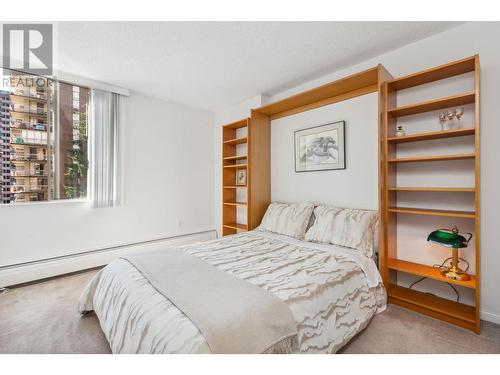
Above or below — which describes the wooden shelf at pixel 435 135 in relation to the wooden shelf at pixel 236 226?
above

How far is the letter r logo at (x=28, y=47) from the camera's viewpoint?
2.04 m

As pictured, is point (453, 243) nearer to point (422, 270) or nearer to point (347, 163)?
point (422, 270)

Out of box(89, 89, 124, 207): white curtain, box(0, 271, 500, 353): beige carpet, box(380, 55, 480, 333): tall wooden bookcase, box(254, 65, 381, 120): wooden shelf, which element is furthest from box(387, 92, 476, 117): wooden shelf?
box(89, 89, 124, 207): white curtain

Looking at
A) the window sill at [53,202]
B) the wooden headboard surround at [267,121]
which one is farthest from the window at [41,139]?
the wooden headboard surround at [267,121]

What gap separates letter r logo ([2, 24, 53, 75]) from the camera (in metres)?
2.04

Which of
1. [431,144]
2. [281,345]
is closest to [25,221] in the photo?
[281,345]

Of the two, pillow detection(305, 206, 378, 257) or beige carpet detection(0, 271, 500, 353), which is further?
pillow detection(305, 206, 378, 257)

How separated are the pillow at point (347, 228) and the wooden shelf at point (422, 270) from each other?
0.29 meters

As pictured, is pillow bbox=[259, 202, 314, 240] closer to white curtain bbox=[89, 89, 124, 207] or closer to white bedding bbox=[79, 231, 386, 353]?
white bedding bbox=[79, 231, 386, 353]

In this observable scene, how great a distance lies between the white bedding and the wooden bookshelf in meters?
1.10

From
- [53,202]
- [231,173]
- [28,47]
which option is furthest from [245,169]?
[28,47]

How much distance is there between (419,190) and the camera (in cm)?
212

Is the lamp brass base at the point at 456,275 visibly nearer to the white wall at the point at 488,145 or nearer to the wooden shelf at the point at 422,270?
the wooden shelf at the point at 422,270

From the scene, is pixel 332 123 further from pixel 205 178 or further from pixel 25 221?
pixel 25 221
